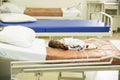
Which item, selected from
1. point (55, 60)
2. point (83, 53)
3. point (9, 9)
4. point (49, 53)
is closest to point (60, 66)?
point (55, 60)

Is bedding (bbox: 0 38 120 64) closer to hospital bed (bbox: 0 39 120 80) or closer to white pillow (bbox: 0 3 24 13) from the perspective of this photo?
hospital bed (bbox: 0 39 120 80)

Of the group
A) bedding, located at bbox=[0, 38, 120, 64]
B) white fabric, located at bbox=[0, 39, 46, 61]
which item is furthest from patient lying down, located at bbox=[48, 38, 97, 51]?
white fabric, located at bbox=[0, 39, 46, 61]

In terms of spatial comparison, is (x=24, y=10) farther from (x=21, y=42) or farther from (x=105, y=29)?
(x=21, y=42)

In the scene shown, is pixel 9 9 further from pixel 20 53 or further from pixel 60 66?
pixel 60 66

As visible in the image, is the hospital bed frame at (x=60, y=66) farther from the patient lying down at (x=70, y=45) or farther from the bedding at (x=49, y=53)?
the patient lying down at (x=70, y=45)

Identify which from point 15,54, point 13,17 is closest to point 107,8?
point 13,17

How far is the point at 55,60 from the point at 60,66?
121 mm

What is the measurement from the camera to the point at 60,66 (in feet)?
6.51

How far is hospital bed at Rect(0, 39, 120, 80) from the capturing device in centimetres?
196

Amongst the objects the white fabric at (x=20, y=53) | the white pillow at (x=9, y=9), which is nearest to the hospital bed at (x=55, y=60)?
the white fabric at (x=20, y=53)

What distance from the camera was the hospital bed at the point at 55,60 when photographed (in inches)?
77.2

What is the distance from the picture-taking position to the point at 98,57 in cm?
218

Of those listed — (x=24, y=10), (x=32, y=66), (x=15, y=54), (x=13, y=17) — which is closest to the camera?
(x=32, y=66)

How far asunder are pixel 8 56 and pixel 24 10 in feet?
11.4
